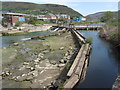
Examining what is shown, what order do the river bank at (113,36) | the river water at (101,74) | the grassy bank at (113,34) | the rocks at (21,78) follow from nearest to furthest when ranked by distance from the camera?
the river water at (101,74) → the rocks at (21,78) → the river bank at (113,36) → the grassy bank at (113,34)

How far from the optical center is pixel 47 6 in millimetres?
159625

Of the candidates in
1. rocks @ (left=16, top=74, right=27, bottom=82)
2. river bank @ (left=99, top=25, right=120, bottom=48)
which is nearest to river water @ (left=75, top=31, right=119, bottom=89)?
rocks @ (left=16, top=74, right=27, bottom=82)

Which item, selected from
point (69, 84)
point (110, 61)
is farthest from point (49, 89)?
point (110, 61)

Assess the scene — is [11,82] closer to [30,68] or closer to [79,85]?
[30,68]

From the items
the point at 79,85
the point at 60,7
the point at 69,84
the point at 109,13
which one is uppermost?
the point at 60,7

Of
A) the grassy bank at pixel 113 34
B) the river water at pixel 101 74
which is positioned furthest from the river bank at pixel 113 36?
the river water at pixel 101 74

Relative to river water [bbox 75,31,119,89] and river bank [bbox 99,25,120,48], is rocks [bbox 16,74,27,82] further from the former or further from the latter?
river bank [bbox 99,25,120,48]

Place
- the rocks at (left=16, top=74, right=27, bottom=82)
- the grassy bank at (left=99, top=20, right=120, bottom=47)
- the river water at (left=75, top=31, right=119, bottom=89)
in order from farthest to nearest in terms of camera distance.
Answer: the grassy bank at (left=99, top=20, right=120, bottom=47) < the rocks at (left=16, top=74, right=27, bottom=82) < the river water at (left=75, top=31, right=119, bottom=89)

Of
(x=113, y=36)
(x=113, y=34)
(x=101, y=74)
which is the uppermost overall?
(x=113, y=34)

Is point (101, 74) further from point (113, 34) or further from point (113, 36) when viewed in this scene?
point (113, 36)

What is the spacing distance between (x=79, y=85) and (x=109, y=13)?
56161 millimetres

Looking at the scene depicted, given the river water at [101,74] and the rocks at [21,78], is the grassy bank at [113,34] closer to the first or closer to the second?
the river water at [101,74]

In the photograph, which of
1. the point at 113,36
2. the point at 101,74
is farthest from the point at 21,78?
the point at 113,36

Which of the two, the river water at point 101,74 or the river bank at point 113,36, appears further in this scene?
the river bank at point 113,36
